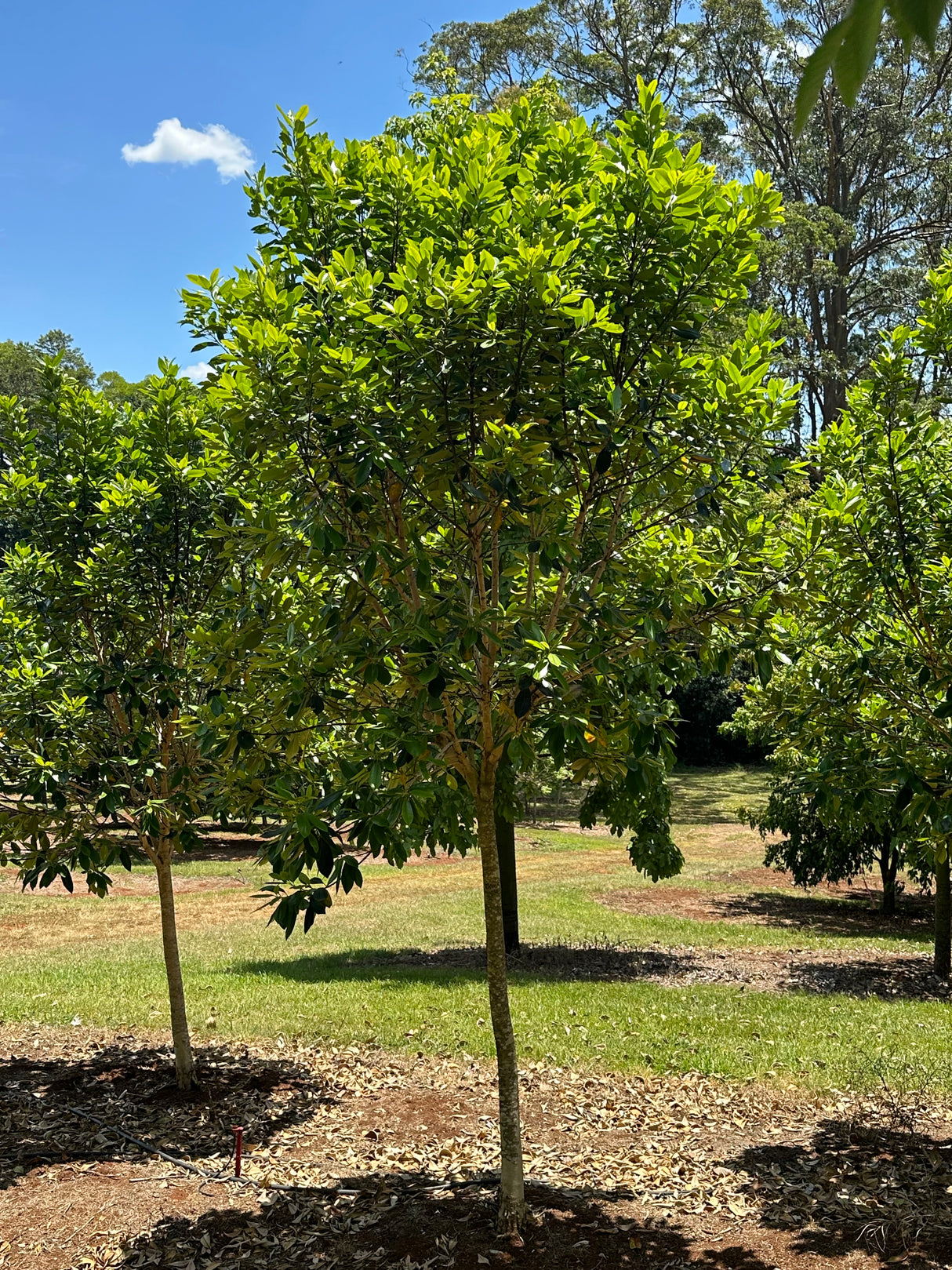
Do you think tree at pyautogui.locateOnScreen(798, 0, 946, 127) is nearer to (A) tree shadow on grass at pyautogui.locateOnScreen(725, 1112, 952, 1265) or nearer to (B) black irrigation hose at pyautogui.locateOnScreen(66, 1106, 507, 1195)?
(A) tree shadow on grass at pyautogui.locateOnScreen(725, 1112, 952, 1265)

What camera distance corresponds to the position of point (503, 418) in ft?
14.3

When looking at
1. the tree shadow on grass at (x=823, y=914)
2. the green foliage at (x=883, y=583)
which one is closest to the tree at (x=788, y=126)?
the tree shadow on grass at (x=823, y=914)

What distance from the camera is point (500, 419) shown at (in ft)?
14.3

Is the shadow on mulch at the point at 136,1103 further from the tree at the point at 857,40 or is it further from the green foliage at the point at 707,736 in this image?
the green foliage at the point at 707,736

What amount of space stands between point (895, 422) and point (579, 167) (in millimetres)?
2431

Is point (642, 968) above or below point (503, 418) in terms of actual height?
below

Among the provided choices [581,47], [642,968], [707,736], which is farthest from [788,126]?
[642,968]

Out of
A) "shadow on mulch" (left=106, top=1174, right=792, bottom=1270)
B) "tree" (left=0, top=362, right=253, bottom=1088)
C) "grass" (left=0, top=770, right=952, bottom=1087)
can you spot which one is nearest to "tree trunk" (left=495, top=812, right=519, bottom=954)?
"grass" (left=0, top=770, right=952, bottom=1087)

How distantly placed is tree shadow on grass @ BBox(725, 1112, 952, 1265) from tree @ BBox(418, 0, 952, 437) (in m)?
29.6

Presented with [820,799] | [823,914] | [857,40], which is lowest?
[823,914]

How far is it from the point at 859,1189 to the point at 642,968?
7.58 meters

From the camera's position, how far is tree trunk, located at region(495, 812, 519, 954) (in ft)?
44.4

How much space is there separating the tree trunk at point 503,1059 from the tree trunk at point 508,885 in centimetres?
814

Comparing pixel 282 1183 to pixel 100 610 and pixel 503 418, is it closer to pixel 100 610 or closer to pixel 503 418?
pixel 100 610
